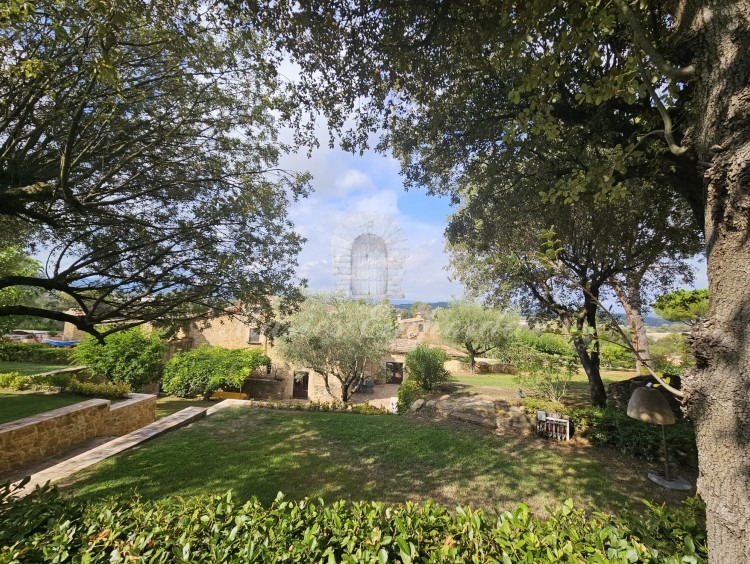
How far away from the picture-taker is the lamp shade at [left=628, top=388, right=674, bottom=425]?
564 centimetres

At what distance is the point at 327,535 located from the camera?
2.40m

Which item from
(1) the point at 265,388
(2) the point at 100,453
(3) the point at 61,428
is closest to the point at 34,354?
(1) the point at 265,388

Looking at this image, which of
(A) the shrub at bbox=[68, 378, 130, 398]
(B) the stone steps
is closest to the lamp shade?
(B) the stone steps

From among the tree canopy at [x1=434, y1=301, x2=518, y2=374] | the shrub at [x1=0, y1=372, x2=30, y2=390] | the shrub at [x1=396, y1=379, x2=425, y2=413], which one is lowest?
the shrub at [x1=396, y1=379, x2=425, y2=413]

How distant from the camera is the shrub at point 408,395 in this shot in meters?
13.9

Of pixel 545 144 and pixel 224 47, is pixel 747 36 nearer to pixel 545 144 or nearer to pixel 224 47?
pixel 545 144

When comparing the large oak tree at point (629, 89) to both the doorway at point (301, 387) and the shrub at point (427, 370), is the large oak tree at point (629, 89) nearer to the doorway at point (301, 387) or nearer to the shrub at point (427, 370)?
the shrub at point (427, 370)

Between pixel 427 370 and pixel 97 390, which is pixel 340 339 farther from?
pixel 97 390

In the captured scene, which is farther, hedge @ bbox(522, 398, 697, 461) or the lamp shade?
hedge @ bbox(522, 398, 697, 461)

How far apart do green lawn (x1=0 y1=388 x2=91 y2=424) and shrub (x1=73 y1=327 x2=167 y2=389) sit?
145 inches

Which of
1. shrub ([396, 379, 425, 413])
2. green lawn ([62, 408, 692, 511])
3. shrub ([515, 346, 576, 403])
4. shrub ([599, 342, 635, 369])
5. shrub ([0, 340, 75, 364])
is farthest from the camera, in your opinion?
shrub ([599, 342, 635, 369])

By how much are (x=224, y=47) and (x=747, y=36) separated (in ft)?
19.3

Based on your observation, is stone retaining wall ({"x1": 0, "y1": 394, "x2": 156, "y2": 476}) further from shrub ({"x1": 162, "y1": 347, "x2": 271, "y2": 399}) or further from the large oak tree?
the large oak tree

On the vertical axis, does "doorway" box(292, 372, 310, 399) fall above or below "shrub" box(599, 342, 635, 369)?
below
